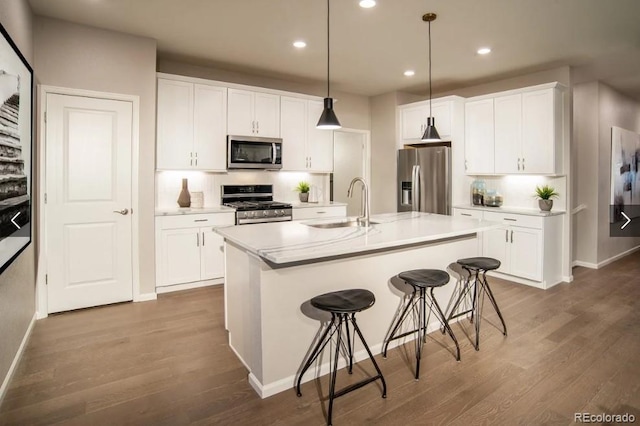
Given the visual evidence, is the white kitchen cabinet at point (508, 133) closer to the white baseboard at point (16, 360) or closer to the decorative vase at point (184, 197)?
the decorative vase at point (184, 197)

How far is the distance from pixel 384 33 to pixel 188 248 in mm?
3141

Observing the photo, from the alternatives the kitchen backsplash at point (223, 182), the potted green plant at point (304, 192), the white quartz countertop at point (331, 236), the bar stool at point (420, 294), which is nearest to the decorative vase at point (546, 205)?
the white quartz countertop at point (331, 236)

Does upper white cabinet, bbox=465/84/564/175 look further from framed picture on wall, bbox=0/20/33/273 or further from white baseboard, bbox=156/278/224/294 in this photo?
framed picture on wall, bbox=0/20/33/273

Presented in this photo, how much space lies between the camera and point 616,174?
605cm

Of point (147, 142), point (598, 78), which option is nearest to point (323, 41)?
point (147, 142)

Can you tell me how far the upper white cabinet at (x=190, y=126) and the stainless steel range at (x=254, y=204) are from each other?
0.48 m

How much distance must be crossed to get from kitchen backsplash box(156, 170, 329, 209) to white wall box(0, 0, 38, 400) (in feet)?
4.80

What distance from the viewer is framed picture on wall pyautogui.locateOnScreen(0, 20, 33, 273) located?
206cm

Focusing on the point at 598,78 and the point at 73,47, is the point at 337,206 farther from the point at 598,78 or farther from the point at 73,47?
the point at 598,78

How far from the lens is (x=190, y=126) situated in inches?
176

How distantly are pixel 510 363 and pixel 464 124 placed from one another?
12.4 ft

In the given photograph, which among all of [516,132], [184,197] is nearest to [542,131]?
[516,132]

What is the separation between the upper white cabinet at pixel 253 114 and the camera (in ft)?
15.6

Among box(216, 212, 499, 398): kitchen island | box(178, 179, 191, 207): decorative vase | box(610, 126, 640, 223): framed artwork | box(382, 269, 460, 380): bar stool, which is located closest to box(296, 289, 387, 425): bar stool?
box(216, 212, 499, 398): kitchen island
